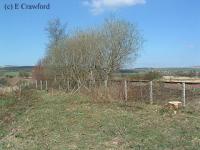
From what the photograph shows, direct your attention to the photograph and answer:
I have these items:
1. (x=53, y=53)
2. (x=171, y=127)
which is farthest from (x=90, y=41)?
(x=171, y=127)

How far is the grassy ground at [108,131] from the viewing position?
988 cm

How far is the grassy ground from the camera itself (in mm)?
9875

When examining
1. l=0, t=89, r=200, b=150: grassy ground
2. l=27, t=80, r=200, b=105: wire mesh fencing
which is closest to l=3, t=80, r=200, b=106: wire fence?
l=27, t=80, r=200, b=105: wire mesh fencing

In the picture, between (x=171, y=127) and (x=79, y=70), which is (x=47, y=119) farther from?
(x=79, y=70)

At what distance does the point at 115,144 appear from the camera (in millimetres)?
9859

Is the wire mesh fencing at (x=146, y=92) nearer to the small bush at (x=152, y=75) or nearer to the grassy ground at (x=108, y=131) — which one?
the grassy ground at (x=108, y=131)

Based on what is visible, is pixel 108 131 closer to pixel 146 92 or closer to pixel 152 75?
pixel 146 92

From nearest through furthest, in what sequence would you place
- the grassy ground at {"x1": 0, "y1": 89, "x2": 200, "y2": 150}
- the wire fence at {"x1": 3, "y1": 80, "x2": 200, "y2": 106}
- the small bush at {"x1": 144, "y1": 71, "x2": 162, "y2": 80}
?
the grassy ground at {"x1": 0, "y1": 89, "x2": 200, "y2": 150}
the wire fence at {"x1": 3, "y1": 80, "x2": 200, "y2": 106}
the small bush at {"x1": 144, "y1": 71, "x2": 162, "y2": 80}

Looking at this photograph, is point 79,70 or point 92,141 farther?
point 79,70

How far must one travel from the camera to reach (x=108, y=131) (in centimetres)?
1169

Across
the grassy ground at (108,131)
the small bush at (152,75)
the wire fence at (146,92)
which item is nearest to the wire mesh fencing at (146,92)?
the wire fence at (146,92)

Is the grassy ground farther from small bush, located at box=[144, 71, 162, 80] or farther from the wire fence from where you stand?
small bush, located at box=[144, 71, 162, 80]

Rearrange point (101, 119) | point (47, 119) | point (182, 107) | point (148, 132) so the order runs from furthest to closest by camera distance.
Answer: point (182, 107) < point (47, 119) < point (101, 119) < point (148, 132)

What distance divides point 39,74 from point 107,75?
70.9 feet
